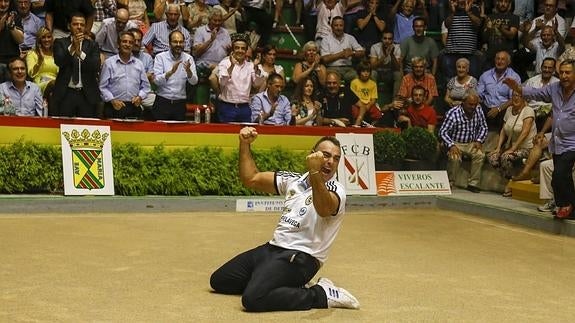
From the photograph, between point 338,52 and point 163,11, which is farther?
point 338,52

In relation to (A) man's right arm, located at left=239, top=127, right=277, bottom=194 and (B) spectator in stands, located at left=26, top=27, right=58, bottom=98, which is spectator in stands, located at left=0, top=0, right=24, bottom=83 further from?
(A) man's right arm, located at left=239, top=127, right=277, bottom=194

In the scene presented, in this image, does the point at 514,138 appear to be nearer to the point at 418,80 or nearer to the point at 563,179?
the point at 418,80

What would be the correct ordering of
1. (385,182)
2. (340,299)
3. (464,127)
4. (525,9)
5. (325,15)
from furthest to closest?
(525,9) < (325,15) < (464,127) < (385,182) < (340,299)

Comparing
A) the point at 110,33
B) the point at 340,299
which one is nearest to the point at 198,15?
the point at 110,33

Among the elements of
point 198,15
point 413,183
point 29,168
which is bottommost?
point 413,183

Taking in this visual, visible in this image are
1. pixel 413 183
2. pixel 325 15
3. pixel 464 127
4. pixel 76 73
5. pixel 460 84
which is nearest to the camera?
pixel 76 73

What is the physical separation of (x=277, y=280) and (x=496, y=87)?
9.77m

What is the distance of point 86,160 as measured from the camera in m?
12.0

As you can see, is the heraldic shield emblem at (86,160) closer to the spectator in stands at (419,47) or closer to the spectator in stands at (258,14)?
the spectator in stands at (258,14)

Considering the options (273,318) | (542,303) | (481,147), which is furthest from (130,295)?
(481,147)

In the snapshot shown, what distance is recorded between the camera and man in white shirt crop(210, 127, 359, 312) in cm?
656

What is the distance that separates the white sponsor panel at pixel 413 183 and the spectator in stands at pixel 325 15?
11.5 feet

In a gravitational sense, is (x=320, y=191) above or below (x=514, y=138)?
above

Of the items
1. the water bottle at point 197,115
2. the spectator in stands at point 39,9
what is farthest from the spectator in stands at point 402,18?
the spectator in stands at point 39,9
